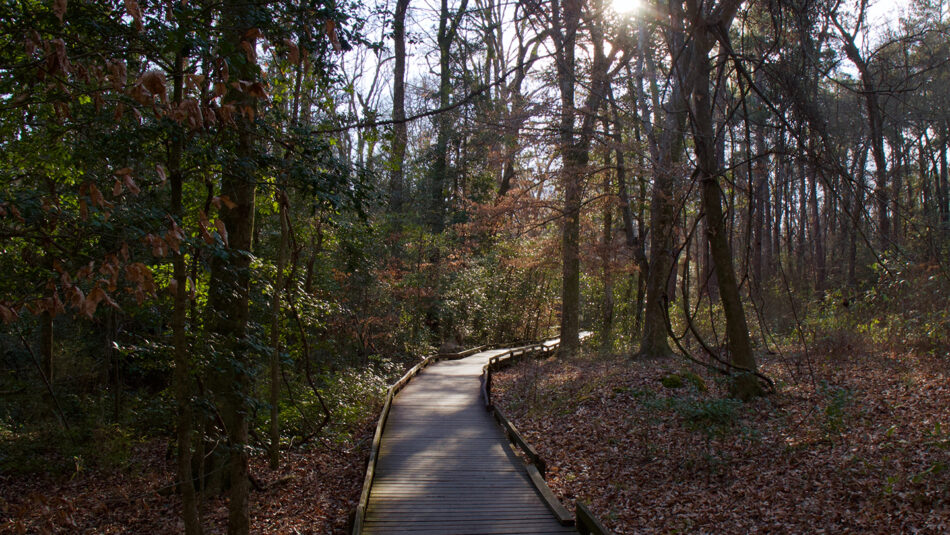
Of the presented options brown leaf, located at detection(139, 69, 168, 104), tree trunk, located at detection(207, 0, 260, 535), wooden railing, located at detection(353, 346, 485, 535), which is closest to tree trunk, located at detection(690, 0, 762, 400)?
wooden railing, located at detection(353, 346, 485, 535)

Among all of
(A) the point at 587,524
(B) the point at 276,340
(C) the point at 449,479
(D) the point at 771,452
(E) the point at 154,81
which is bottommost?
(C) the point at 449,479

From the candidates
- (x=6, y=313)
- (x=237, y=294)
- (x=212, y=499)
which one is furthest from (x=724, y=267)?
(x=6, y=313)

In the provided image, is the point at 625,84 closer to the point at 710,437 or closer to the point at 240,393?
the point at 710,437

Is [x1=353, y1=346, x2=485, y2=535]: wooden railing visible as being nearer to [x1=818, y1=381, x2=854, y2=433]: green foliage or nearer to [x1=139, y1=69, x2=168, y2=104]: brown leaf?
[x1=139, y1=69, x2=168, y2=104]: brown leaf

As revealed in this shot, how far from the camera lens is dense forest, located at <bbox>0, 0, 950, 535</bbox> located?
3.85 meters

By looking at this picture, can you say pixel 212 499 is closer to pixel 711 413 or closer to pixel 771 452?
pixel 711 413

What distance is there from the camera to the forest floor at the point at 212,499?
7.33 metres

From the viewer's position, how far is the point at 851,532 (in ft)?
16.2

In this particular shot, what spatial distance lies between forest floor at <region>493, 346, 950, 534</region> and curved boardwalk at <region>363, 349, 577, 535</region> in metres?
0.78

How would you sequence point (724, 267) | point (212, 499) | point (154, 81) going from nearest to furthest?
point (154, 81) → point (212, 499) → point (724, 267)

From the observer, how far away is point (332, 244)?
13156mm

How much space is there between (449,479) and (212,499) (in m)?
3.41

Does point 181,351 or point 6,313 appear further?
point 181,351

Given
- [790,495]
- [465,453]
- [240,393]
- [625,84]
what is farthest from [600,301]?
[240,393]
